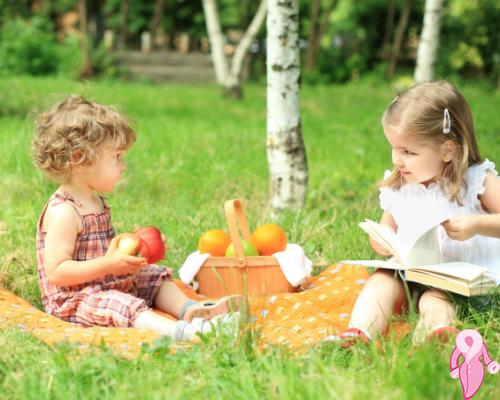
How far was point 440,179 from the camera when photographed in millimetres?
3336

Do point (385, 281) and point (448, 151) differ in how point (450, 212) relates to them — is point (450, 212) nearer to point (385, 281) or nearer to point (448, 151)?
point (448, 151)

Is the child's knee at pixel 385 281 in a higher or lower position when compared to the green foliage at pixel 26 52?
lower

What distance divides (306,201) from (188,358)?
2.58 metres

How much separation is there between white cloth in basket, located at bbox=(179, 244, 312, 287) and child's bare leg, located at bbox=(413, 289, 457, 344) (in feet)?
2.20

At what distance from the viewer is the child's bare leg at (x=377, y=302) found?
2955 mm

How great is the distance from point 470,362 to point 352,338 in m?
0.47

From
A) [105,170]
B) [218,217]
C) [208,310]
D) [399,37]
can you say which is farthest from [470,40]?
[208,310]

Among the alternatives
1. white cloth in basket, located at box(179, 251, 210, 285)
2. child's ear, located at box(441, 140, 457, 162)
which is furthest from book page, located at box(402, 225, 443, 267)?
white cloth in basket, located at box(179, 251, 210, 285)

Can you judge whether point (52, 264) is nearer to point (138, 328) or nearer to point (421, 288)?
point (138, 328)

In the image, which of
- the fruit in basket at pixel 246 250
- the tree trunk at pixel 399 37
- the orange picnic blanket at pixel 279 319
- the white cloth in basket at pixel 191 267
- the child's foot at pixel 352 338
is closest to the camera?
the child's foot at pixel 352 338

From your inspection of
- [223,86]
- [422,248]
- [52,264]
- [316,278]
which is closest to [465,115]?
[422,248]

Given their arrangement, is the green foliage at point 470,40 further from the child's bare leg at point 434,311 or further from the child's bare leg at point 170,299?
the child's bare leg at point 434,311

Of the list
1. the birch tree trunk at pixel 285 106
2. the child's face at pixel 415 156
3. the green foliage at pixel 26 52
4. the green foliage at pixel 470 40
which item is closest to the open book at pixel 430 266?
the child's face at pixel 415 156

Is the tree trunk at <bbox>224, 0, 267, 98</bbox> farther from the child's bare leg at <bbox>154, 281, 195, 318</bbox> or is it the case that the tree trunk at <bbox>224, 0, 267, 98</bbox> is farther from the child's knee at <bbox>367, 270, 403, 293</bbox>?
the child's knee at <bbox>367, 270, 403, 293</bbox>
